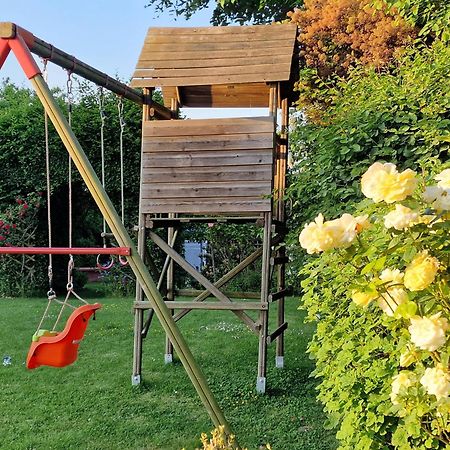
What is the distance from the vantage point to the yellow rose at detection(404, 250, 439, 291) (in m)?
1.33

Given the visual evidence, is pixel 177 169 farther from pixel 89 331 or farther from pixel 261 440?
pixel 89 331

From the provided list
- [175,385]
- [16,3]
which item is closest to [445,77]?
[175,385]

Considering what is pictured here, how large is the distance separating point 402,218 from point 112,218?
179cm

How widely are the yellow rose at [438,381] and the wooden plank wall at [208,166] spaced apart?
323cm

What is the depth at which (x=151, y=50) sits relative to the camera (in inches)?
200

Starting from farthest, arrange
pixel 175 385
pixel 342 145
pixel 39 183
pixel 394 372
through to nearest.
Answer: pixel 39 183 → pixel 175 385 → pixel 342 145 → pixel 394 372

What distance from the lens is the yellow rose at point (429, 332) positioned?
4.37 ft

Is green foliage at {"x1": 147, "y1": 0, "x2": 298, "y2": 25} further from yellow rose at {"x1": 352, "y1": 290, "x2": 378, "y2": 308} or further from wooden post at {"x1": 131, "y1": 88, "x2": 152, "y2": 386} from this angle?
yellow rose at {"x1": 352, "y1": 290, "x2": 378, "y2": 308}

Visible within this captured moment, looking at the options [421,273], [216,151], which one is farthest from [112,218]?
[216,151]

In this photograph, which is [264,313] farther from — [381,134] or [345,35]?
[345,35]

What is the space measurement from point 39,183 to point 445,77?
776 cm

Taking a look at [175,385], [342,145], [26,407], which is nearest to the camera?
[342,145]

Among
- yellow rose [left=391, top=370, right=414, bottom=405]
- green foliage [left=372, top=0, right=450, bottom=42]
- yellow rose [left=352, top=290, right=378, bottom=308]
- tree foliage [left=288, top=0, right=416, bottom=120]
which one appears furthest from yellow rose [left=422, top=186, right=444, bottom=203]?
tree foliage [left=288, top=0, right=416, bottom=120]

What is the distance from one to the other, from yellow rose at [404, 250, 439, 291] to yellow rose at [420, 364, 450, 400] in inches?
9.3
